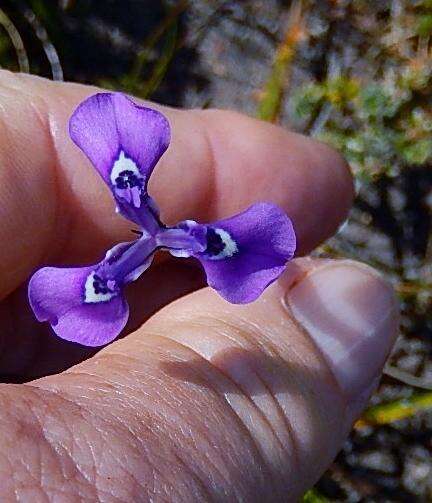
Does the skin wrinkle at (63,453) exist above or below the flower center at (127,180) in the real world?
below

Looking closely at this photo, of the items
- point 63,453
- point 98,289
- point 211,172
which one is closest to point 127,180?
point 98,289

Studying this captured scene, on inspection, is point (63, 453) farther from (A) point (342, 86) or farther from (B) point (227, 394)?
(A) point (342, 86)

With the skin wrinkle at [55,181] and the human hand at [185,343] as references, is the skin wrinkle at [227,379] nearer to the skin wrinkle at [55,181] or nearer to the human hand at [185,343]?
the human hand at [185,343]

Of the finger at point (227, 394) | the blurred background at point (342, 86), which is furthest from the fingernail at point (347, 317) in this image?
the blurred background at point (342, 86)

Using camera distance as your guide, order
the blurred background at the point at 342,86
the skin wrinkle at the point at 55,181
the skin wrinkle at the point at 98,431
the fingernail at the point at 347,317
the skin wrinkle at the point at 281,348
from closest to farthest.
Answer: the skin wrinkle at the point at 98,431, the skin wrinkle at the point at 281,348, the fingernail at the point at 347,317, the skin wrinkle at the point at 55,181, the blurred background at the point at 342,86

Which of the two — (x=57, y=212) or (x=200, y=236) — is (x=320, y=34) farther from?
(x=200, y=236)

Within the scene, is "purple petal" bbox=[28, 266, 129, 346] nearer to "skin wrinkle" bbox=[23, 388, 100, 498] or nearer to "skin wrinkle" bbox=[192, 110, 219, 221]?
"skin wrinkle" bbox=[23, 388, 100, 498]

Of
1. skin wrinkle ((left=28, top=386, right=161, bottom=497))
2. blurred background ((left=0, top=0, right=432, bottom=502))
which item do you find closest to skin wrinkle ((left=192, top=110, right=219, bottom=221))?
blurred background ((left=0, top=0, right=432, bottom=502))
